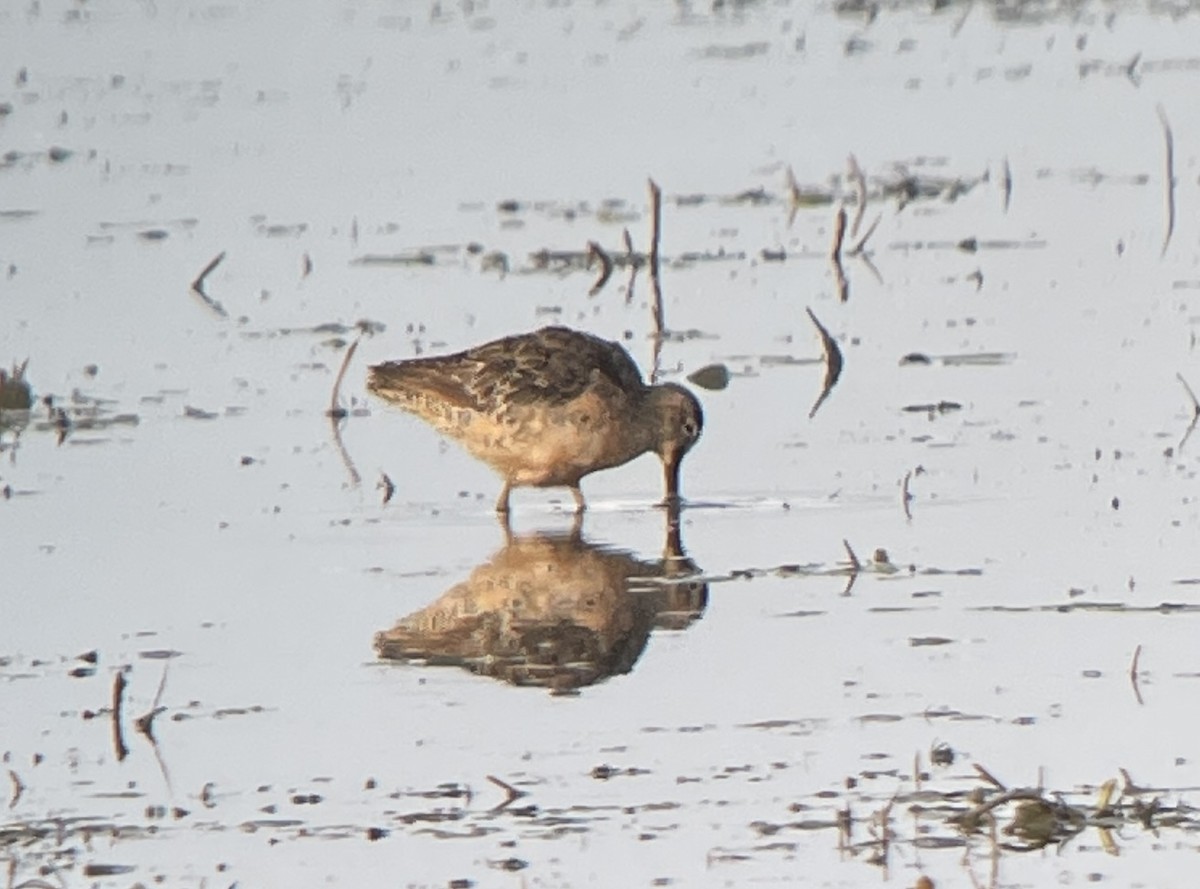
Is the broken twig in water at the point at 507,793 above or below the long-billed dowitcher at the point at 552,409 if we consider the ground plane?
below

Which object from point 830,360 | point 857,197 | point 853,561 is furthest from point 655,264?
point 853,561

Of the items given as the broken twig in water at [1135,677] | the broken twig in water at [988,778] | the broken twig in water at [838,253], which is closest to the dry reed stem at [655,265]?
the broken twig in water at [838,253]

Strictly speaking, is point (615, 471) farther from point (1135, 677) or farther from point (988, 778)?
point (988, 778)

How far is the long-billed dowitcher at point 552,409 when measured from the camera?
12.7 meters

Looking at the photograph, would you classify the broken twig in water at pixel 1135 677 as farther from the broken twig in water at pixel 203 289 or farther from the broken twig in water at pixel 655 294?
the broken twig in water at pixel 203 289

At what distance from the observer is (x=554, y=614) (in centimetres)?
1066

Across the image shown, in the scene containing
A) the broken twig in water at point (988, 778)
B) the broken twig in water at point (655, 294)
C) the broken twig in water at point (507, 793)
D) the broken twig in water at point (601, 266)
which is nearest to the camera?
the broken twig in water at point (988, 778)

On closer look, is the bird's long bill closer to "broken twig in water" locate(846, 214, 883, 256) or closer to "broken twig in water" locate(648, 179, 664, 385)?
"broken twig in water" locate(648, 179, 664, 385)

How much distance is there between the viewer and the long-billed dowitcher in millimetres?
12680

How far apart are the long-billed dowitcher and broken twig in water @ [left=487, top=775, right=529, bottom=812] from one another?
13.3 feet

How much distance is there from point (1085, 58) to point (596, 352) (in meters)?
12.3

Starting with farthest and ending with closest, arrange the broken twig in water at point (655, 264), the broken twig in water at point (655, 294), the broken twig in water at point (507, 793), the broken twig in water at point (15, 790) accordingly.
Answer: the broken twig in water at point (655, 264), the broken twig in water at point (655, 294), the broken twig in water at point (15, 790), the broken twig in water at point (507, 793)

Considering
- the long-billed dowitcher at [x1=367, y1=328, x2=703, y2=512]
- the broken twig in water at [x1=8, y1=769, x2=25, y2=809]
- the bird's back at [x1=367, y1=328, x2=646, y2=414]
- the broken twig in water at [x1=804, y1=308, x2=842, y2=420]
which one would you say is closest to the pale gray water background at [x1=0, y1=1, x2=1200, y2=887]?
the broken twig in water at [x1=8, y1=769, x2=25, y2=809]

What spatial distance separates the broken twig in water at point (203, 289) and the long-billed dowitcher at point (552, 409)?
390 cm
